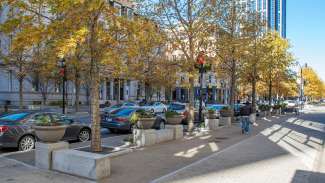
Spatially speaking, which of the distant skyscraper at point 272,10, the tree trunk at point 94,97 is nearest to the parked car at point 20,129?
the tree trunk at point 94,97

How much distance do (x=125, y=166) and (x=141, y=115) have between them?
159 inches

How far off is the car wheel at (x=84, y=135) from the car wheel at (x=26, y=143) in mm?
2294

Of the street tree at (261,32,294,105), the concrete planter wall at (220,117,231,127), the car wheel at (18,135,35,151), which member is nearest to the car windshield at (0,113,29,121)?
the car wheel at (18,135,35,151)

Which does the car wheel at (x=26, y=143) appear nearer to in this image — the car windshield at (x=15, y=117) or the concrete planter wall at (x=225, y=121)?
the car windshield at (x=15, y=117)

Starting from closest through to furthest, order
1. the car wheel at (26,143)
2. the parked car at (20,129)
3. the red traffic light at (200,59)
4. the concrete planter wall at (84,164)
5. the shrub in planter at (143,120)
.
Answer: the concrete planter wall at (84,164), the parked car at (20,129), the car wheel at (26,143), the shrub in planter at (143,120), the red traffic light at (200,59)

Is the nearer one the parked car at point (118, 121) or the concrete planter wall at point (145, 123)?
the concrete planter wall at point (145, 123)

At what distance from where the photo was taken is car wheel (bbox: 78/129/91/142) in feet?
48.0

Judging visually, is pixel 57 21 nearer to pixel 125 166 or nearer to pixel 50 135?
pixel 50 135

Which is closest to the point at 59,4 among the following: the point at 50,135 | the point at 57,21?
the point at 57,21

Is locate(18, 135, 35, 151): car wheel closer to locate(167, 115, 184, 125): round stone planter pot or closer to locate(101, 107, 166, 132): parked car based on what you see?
locate(167, 115, 184, 125): round stone planter pot

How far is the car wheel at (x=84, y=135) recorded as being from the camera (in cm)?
1463

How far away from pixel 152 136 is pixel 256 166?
188 inches

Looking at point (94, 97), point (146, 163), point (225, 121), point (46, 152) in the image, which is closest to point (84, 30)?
point (94, 97)

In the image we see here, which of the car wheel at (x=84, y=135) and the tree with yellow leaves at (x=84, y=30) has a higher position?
the tree with yellow leaves at (x=84, y=30)
